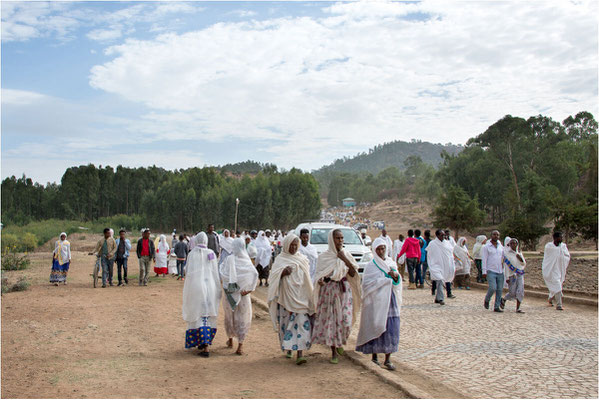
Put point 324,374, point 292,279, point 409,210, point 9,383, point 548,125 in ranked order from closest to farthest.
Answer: point 9,383 → point 324,374 → point 292,279 → point 548,125 → point 409,210

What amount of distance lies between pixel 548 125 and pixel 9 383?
185ft

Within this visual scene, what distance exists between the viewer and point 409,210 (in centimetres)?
9156

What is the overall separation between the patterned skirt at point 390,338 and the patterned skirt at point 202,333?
2.29 meters

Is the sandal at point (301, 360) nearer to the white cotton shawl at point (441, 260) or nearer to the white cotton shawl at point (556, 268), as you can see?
the white cotton shawl at point (441, 260)

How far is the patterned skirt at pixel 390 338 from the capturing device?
6262mm

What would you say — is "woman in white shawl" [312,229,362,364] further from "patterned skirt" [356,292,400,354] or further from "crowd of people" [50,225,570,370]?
"patterned skirt" [356,292,400,354]

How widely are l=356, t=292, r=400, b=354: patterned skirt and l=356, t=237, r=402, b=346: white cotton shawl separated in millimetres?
71

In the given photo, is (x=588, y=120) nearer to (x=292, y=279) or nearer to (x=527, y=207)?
(x=527, y=207)

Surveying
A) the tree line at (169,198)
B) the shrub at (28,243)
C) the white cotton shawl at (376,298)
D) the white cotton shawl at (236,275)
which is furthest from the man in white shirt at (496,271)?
the tree line at (169,198)

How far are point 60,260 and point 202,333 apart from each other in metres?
10.1

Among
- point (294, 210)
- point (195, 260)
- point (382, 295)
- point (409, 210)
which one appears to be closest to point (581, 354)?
point (382, 295)

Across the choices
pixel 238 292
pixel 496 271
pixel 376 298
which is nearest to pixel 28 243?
pixel 238 292

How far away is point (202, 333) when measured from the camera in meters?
7.03

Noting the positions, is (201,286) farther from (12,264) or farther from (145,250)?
(12,264)
